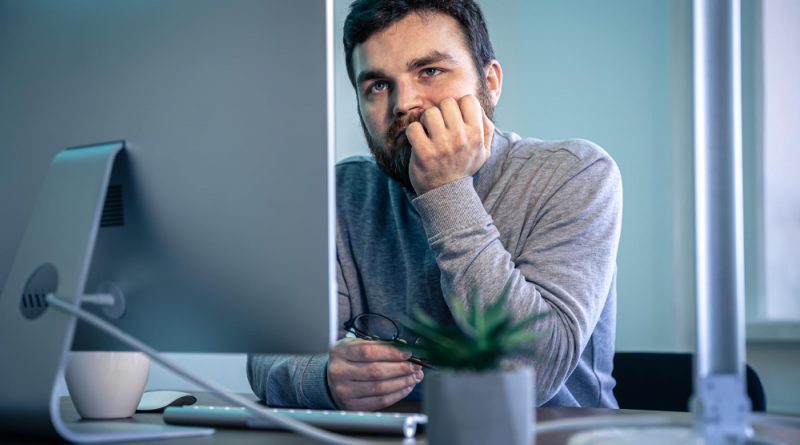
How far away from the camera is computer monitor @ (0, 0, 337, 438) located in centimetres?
72

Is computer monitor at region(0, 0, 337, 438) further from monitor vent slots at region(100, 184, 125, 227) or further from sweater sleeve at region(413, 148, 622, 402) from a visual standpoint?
sweater sleeve at region(413, 148, 622, 402)

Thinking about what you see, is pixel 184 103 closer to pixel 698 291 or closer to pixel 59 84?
pixel 59 84

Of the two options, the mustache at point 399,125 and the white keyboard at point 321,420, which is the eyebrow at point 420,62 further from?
the white keyboard at point 321,420

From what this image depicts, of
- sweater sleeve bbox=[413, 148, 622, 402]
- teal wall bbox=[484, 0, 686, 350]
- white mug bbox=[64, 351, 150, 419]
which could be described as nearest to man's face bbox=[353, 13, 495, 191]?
sweater sleeve bbox=[413, 148, 622, 402]

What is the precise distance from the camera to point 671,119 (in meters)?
2.62

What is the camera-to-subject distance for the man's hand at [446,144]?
1.33 metres

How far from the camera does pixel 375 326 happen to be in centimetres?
155

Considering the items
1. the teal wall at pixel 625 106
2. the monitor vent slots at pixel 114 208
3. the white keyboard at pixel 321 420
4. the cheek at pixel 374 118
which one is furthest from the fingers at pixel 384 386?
the teal wall at pixel 625 106

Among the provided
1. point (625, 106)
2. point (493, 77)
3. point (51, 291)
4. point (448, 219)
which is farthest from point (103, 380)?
point (625, 106)

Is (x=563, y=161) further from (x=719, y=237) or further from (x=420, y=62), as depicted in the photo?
(x=719, y=237)

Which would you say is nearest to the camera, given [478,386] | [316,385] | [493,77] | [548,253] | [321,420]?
[478,386]

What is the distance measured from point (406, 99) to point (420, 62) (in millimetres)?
80

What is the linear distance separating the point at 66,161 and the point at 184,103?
0.16 metres

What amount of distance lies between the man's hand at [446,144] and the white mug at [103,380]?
553 millimetres
